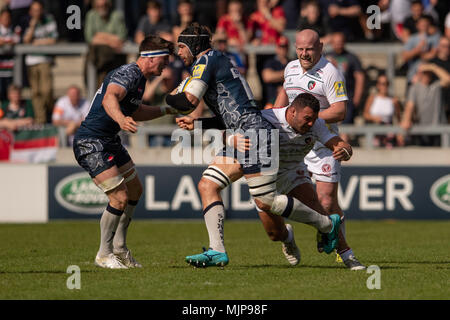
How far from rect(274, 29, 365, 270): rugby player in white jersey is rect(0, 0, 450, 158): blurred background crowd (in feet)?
21.6

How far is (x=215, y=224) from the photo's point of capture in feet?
29.2

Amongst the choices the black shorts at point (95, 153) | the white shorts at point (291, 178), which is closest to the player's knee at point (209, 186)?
the white shorts at point (291, 178)

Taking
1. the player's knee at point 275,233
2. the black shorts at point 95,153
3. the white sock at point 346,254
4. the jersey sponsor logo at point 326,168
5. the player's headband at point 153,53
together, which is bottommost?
the white sock at point 346,254

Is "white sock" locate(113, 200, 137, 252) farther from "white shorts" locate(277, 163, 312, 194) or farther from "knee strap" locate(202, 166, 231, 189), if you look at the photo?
"white shorts" locate(277, 163, 312, 194)

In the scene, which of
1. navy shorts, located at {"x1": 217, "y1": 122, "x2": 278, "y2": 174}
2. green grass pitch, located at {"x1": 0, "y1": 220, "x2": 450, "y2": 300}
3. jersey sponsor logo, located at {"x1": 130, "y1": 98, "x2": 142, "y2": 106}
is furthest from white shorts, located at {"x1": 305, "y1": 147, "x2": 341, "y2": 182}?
jersey sponsor logo, located at {"x1": 130, "y1": 98, "x2": 142, "y2": 106}

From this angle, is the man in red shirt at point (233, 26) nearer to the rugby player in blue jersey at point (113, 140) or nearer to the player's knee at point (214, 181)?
the rugby player in blue jersey at point (113, 140)

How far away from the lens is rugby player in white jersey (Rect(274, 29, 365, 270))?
9602 millimetres

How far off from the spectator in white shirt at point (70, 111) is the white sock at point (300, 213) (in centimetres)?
955

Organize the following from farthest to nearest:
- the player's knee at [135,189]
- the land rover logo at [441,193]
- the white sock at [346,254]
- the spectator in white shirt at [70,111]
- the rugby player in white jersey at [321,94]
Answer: the spectator in white shirt at [70,111] → the land rover logo at [441,193] → the player's knee at [135,189] → the rugby player in white jersey at [321,94] → the white sock at [346,254]

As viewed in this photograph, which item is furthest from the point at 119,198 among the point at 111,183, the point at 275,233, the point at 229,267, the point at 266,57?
the point at 266,57

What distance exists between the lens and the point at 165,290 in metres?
7.75

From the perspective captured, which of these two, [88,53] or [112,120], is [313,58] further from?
[88,53]

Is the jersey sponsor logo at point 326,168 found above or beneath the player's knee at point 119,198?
above

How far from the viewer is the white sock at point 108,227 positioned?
952cm
